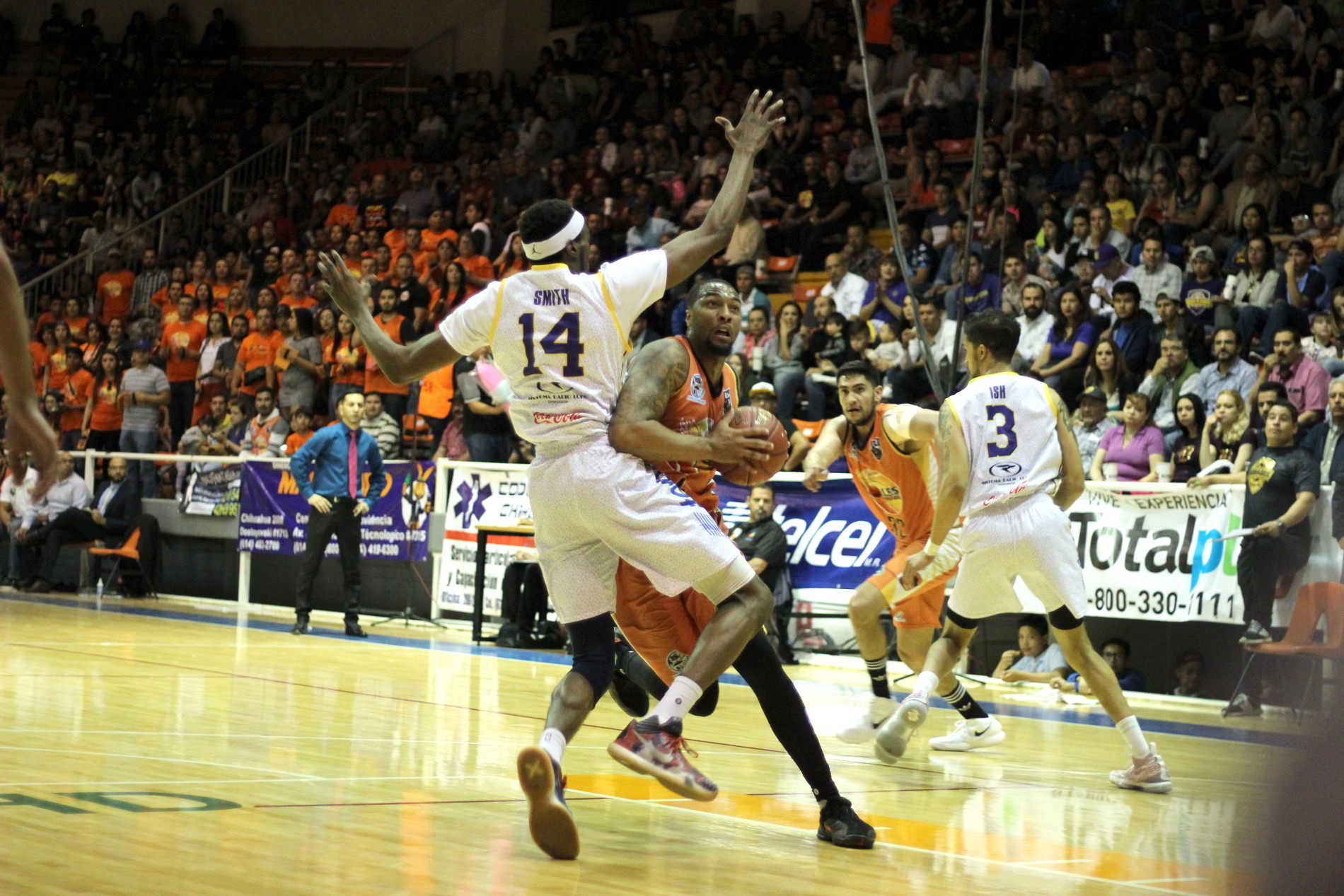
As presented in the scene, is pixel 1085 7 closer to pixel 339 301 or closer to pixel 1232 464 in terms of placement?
pixel 1232 464

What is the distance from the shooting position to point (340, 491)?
45.4 ft

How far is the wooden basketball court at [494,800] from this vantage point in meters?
4.04

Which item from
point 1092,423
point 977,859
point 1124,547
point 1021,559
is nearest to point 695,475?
point 977,859

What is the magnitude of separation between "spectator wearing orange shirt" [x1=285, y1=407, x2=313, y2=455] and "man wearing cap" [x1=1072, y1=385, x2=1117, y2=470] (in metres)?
7.71

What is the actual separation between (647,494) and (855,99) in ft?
45.3

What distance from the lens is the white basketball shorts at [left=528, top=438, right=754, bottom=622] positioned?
186 inches

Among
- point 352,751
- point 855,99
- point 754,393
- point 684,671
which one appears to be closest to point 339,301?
point 684,671

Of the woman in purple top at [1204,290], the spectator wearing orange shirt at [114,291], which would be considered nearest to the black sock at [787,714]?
the woman in purple top at [1204,290]

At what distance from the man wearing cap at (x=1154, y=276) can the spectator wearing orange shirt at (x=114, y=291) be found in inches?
569

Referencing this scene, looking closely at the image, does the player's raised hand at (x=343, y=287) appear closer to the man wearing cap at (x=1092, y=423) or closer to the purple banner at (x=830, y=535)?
the purple banner at (x=830, y=535)

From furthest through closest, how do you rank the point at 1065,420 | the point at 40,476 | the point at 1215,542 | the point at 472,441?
the point at 472,441
the point at 1215,542
the point at 1065,420
the point at 40,476

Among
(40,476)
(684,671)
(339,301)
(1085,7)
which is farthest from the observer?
(1085,7)

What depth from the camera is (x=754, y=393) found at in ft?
39.5

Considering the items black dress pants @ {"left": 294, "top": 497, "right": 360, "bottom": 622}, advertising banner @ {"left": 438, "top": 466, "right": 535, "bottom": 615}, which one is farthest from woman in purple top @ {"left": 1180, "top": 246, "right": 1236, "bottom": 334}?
black dress pants @ {"left": 294, "top": 497, "right": 360, "bottom": 622}
